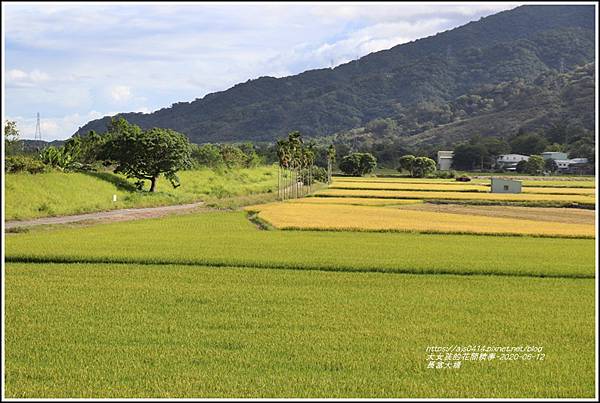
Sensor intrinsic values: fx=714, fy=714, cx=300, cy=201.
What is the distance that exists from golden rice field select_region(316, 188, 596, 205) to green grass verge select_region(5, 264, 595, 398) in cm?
3545

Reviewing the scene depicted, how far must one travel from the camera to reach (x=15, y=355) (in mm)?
10586

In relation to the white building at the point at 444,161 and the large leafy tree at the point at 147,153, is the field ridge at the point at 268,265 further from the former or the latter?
the white building at the point at 444,161

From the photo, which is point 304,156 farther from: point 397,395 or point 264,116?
point 264,116

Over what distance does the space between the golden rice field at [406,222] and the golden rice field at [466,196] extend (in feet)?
41.8

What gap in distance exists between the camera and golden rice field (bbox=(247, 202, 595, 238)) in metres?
31.1

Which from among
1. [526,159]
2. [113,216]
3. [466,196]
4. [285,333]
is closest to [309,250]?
[285,333]

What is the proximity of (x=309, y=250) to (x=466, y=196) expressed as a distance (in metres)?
34.5

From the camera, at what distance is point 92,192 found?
43625mm

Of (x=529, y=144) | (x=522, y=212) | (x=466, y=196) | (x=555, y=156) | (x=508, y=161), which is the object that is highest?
(x=529, y=144)

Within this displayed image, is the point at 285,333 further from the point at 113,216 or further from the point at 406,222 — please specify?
the point at 113,216

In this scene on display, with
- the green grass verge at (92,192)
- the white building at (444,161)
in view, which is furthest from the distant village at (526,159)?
the green grass verge at (92,192)

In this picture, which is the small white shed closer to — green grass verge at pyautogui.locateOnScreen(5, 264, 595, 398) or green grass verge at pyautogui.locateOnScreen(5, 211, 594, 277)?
green grass verge at pyautogui.locateOnScreen(5, 211, 594, 277)

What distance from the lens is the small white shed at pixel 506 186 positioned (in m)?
60.6

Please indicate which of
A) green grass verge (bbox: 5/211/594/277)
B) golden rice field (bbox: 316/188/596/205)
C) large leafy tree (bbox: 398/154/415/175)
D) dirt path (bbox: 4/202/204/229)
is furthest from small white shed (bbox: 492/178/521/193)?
large leafy tree (bbox: 398/154/415/175)
